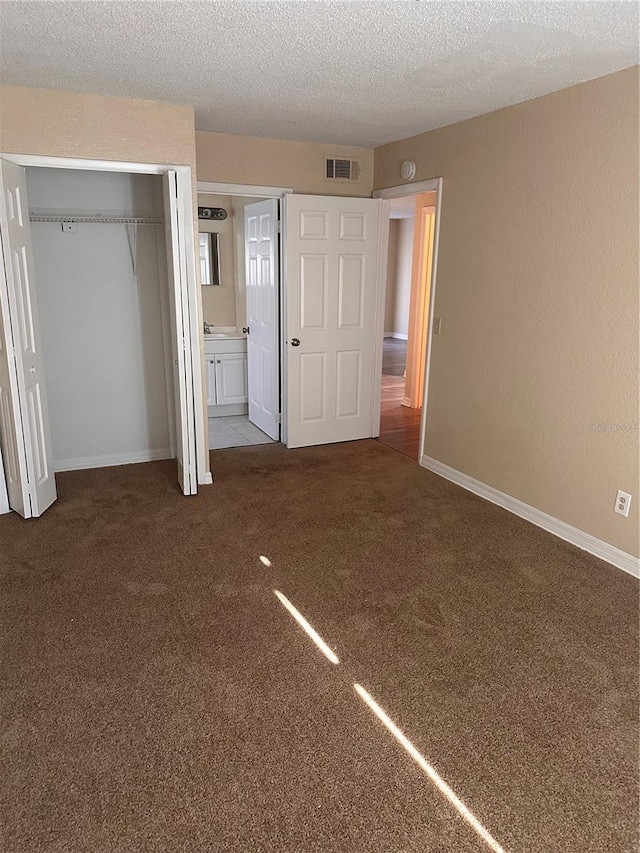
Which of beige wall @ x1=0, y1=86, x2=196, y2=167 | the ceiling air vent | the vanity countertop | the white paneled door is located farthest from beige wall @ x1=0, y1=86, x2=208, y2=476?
the vanity countertop

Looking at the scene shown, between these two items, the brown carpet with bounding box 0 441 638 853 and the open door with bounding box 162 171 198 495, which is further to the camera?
the open door with bounding box 162 171 198 495

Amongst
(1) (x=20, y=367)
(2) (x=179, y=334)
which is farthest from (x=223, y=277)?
(1) (x=20, y=367)

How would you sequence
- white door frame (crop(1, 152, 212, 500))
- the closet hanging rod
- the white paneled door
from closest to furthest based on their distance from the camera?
white door frame (crop(1, 152, 212, 500))
the closet hanging rod
the white paneled door

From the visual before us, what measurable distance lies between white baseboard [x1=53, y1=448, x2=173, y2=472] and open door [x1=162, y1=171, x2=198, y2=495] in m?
0.75

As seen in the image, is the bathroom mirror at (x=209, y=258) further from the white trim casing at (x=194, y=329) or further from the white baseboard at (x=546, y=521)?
the white baseboard at (x=546, y=521)

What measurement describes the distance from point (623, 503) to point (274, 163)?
3.55 meters

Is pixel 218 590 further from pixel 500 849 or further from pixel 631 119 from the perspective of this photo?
pixel 631 119

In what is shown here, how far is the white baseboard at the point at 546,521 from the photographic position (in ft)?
10.4

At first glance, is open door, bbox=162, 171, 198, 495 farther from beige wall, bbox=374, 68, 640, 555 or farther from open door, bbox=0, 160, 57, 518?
beige wall, bbox=374, 68, 640, 555

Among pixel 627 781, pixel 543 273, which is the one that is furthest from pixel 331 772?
pixel 543 273

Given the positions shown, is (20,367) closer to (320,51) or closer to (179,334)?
(179,334)

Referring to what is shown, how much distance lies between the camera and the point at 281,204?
15.7ft

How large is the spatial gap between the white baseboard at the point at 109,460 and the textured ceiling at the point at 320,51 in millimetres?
2592

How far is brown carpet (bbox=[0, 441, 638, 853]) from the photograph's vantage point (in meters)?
1.74
